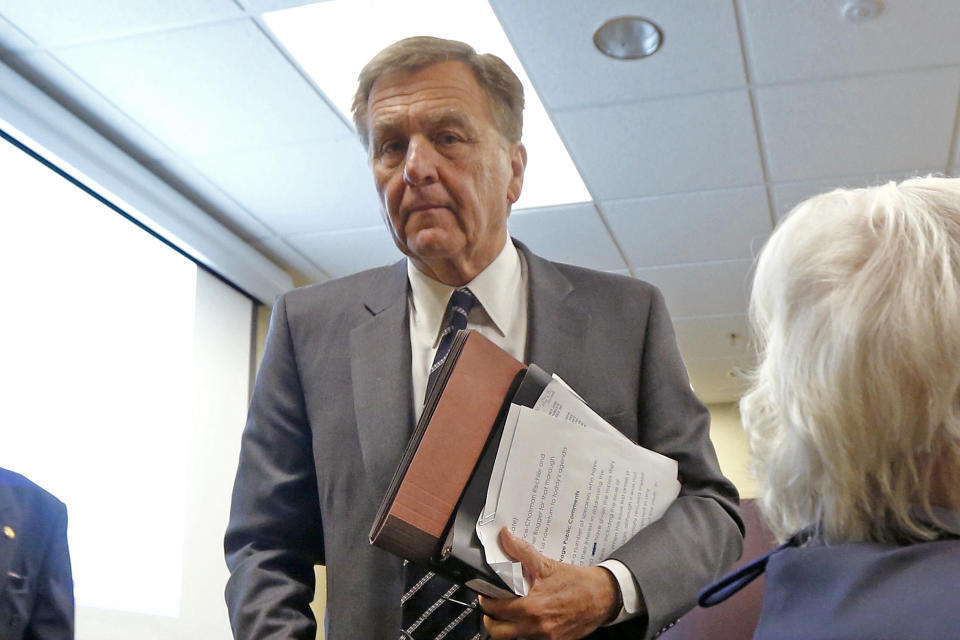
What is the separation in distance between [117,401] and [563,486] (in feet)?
10.6

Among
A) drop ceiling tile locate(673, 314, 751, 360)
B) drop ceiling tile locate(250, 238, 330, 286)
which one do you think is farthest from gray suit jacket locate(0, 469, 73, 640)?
drop ceiling tile locate(673, 314, 751, 360)

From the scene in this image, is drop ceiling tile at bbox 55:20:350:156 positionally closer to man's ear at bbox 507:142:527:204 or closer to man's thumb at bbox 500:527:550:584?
man's ear at bbox 507:142:527:204

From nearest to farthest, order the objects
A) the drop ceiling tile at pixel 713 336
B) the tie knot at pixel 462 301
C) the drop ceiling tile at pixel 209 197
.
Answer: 1. the tie knot at pixel 462 301
2. the drop ceiling tile at pixel 209 197
3. the drop ceiling tile at pixel 713 336

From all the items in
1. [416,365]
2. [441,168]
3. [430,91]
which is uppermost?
[430,91]

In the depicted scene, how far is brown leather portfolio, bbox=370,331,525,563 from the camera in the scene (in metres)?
1.06

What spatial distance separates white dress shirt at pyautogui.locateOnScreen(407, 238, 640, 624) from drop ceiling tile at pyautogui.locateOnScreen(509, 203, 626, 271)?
3.30 m

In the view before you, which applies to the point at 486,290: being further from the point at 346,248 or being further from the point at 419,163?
the point at 346,248

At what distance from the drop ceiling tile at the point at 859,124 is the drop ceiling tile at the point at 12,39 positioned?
2462 millimetres

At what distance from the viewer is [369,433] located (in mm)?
1325

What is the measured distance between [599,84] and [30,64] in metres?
1.91

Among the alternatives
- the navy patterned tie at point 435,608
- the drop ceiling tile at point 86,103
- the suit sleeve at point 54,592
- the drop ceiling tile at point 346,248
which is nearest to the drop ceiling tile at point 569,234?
the drop ceiling tile at point 346,248

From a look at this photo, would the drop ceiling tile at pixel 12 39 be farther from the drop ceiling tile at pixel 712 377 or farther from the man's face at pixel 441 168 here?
the drop ceiling tile at pixel 712 377

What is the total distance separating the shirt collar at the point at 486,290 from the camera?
143cm

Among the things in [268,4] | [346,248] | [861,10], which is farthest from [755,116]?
[346,248]
